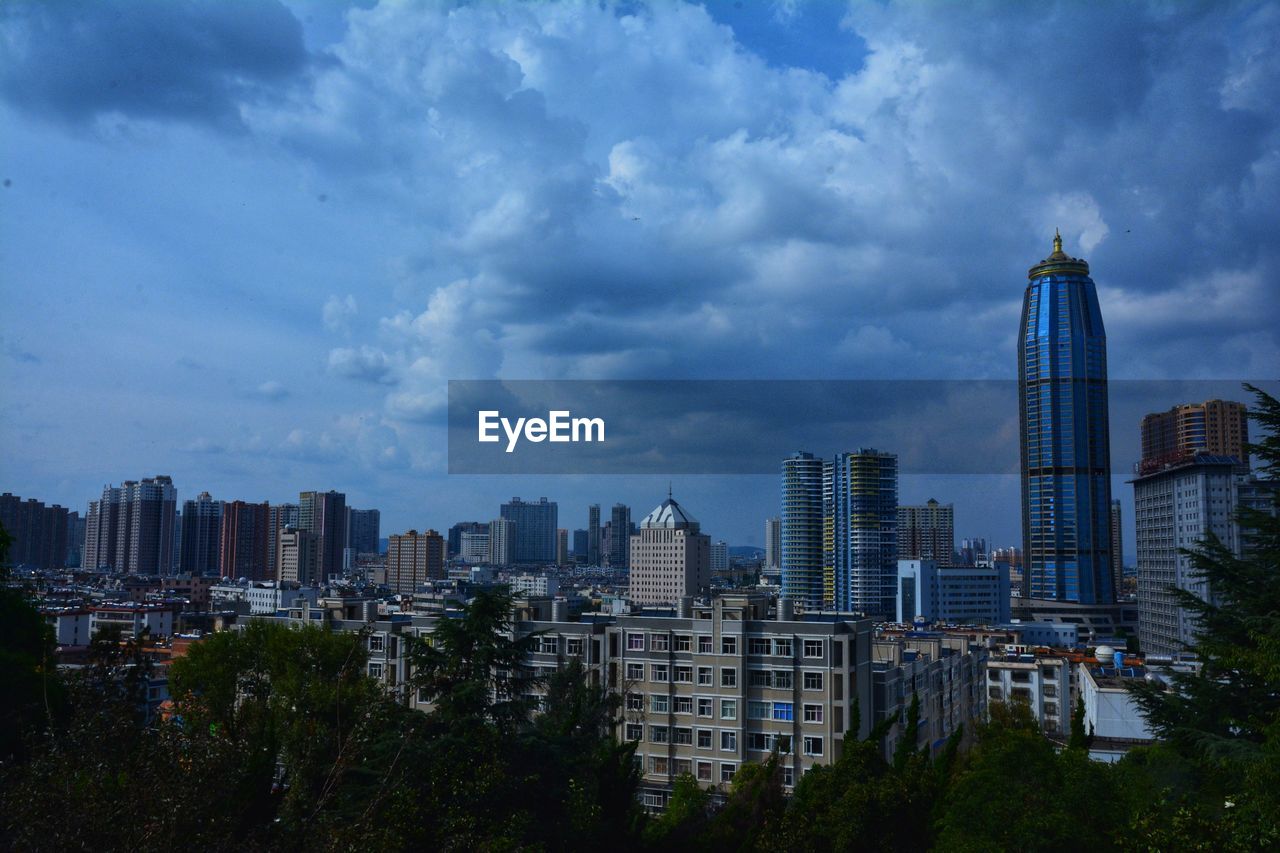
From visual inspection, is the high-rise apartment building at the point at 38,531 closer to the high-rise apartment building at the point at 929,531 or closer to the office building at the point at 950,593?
the office building at the point at 950,593

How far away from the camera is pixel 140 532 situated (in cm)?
6575

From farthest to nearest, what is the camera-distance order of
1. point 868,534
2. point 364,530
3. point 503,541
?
1. point 503,541
2. point 364,530
3. point 868,534

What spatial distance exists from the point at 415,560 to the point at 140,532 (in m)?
18.3

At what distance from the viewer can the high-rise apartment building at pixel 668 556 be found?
191 ft

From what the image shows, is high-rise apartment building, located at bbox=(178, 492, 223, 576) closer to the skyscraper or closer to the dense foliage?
the skyscraper

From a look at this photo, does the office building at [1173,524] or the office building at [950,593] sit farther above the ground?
the office building at [1173,524]

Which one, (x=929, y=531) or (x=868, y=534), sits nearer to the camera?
(x=868, y=534)

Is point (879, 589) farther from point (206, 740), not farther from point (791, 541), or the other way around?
point (206, 740)

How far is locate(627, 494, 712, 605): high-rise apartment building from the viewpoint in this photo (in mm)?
58094

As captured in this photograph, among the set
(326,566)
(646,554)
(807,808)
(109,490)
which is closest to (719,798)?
(807,808)

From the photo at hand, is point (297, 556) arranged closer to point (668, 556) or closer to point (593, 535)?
point (668, 556)

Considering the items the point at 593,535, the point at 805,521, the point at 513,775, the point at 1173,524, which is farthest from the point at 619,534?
the point at 513,775

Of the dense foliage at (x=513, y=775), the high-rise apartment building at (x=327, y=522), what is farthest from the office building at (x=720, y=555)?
the dense foliage at (x=513, y=775)

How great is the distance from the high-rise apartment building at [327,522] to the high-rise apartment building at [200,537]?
5.77m
